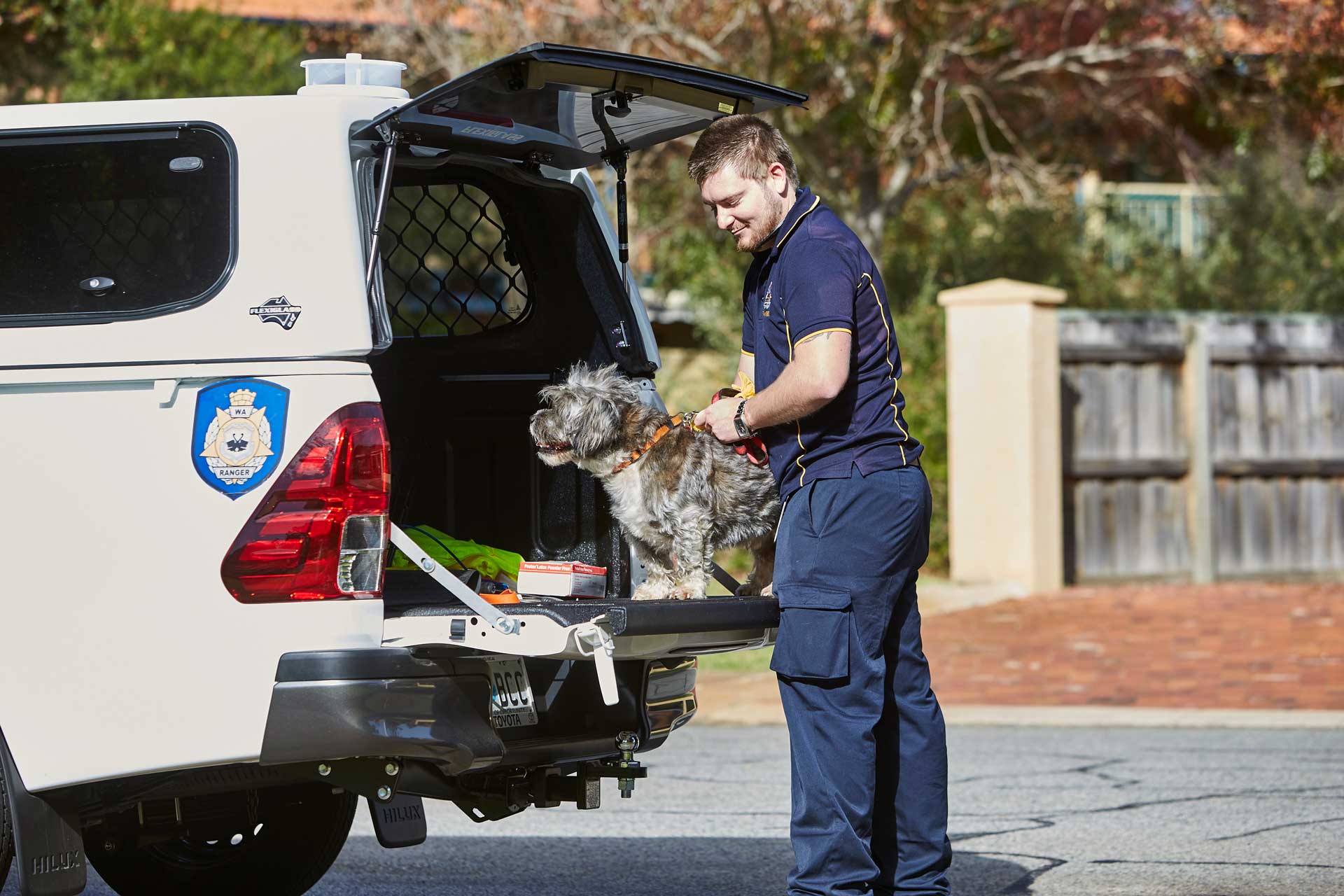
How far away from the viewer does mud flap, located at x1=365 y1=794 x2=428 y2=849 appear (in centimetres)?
471

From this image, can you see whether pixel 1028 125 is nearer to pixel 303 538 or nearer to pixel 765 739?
pixel 765 739

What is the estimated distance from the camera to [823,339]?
4.46 m

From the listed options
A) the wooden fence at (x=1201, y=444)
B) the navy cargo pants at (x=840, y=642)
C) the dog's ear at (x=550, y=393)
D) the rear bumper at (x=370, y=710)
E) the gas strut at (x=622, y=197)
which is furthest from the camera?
the wooden fence at (x=1201, y=444)

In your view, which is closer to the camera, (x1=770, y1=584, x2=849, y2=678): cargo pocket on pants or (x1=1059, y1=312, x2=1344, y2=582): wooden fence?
(x1=770, y1=584, x2=849, y2=678): cargo pocket on pants

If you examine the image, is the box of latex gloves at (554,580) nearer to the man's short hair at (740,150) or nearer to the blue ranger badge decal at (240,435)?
the blue ranger badge decal at (240,435)

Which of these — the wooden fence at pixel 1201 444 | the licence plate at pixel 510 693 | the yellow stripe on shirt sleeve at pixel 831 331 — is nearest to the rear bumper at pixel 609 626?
the licence plate at pixel 510 693

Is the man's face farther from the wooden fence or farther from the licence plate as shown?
the wooden fence

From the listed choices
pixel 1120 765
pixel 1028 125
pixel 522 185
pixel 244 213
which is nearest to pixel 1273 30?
pixel 1028 125

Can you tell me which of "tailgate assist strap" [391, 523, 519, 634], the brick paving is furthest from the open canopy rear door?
the brick paving

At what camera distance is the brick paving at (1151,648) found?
408 inches

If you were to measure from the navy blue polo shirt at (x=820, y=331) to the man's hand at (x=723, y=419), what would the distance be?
0.32ft

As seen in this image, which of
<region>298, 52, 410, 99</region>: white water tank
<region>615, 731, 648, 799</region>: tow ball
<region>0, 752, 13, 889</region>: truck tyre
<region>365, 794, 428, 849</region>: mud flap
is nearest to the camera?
<region>0, 752, 13, 889</region>: truck tyre

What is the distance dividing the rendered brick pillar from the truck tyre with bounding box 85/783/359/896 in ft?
29.2

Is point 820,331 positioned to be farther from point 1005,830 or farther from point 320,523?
point 1005,830
